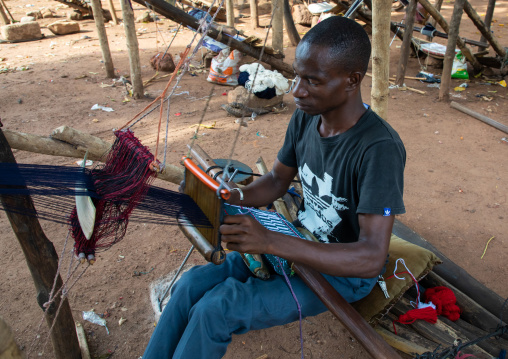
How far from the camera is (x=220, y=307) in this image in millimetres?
1588

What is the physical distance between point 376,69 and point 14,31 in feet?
32.1

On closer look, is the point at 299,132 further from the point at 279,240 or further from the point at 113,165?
the point at 113,165

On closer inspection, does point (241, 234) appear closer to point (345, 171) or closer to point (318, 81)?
point (345, 171)

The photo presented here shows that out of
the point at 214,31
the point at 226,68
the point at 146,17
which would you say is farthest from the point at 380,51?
the point at 146,17

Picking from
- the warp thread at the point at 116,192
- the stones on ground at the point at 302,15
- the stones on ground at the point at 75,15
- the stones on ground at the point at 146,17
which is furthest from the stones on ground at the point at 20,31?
the warp thread at the point at 116,192

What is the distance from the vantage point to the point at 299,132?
203 centimetres

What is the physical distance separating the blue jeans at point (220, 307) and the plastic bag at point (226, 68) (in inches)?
221

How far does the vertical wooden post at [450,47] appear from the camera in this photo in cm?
567

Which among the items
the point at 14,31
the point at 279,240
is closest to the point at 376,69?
the point at 279,240

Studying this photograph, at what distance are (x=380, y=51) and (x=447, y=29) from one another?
4561 mm

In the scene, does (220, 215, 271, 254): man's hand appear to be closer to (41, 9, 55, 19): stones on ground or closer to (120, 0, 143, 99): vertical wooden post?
(120, 0, 143, 99): vertical wooden post

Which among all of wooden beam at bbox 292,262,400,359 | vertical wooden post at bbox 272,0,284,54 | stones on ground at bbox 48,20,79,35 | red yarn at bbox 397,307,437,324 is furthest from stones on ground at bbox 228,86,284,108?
stones on ground at bbox 48,20,79,35

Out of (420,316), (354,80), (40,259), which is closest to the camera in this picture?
(354,80)

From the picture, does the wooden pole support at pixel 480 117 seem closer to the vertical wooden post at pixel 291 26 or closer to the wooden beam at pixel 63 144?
the vertical wooden post at pixel 291 26
